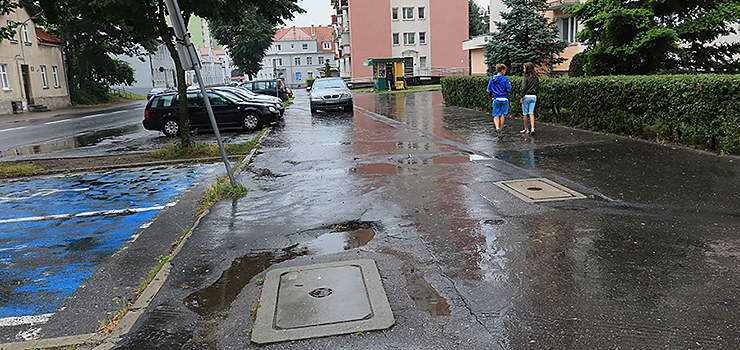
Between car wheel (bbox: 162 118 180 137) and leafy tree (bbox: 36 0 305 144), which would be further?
car wheel (bbox: 162 118 180 137)

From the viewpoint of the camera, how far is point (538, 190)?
7.38m

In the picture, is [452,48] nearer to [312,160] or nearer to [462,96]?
[462,96]

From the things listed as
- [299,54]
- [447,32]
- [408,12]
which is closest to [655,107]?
[408,12]

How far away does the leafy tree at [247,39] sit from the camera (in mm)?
74625

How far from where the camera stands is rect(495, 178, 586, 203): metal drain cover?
22.8ft

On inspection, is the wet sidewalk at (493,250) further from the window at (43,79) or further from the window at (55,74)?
the window at (55,74)

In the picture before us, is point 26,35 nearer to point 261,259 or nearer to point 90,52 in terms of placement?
point 90,52

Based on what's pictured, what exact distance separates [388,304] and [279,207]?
142 inches

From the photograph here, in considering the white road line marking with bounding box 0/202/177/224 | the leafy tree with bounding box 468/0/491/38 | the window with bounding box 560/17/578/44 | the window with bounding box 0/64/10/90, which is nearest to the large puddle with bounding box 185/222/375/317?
the white road line marking with bounding box 0/202/177/224

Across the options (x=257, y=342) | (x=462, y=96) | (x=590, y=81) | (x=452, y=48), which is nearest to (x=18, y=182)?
(x=257, y=342)

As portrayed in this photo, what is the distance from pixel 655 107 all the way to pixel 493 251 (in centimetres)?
725

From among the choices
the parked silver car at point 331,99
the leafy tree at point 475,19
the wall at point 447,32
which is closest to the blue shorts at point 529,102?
the parked silver car at point 331,99

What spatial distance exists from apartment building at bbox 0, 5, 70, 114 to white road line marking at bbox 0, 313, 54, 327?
37.5 metres

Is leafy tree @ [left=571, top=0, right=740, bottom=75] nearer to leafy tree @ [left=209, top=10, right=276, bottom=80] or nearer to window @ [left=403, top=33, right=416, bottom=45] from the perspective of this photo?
window @ [left=403, top=33, right=416, bottom=45]
